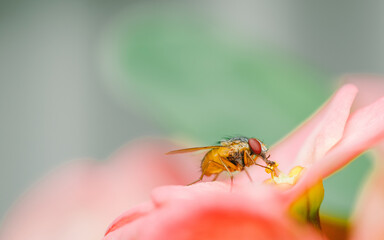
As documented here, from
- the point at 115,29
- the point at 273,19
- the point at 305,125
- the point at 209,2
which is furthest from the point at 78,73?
the point at 305,125

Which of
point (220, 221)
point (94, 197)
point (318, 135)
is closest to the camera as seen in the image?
point (220, 221)

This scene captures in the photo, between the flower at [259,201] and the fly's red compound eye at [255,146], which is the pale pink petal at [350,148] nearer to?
the flower at [259,201]

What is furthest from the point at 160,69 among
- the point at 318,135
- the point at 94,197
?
the point at 318,135

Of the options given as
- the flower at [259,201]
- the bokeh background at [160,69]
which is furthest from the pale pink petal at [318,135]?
the bokeh background at [160,69]

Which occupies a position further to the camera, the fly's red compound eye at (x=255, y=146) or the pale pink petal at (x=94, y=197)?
the pale pink petal at (x=94, y=197)

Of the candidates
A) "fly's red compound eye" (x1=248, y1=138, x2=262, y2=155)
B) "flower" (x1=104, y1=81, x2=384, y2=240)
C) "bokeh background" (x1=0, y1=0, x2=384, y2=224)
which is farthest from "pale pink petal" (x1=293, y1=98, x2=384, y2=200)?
"bokeh background" (x1=0, y1=0, x2=384, y2=224)

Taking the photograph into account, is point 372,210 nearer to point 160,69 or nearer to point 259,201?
point 259,201

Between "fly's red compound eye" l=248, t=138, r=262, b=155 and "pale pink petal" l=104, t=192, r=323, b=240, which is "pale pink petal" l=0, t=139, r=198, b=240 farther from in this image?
"pale pink petal" l=104, t=192, r=323, b=240
